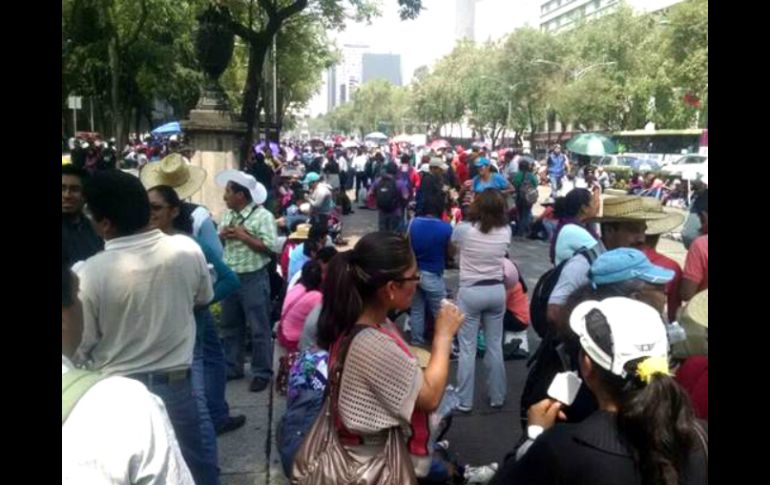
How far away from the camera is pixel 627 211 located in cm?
458

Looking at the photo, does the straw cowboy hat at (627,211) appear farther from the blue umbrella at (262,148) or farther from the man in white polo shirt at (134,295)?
the blue umbrella at (262,148)

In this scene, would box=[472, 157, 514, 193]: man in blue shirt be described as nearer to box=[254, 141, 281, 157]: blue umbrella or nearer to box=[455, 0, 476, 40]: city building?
box=[254, 141, 281, 157]: blue umbrella

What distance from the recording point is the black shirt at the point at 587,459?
188cm

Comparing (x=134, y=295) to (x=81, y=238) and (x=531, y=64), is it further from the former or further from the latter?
(x=531, y=64)

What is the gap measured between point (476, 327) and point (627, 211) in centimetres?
141

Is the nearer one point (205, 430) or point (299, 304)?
point (205, 430)

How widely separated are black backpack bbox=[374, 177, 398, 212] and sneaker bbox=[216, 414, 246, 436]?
7.18 meters

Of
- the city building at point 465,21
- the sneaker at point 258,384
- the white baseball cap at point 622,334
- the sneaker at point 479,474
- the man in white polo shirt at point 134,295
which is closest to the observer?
the white baseball cap at point 622,334

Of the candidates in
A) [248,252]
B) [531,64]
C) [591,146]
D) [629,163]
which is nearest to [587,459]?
[248,252]

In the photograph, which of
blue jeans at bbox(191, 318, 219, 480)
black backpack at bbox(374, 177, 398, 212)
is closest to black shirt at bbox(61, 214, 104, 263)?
blue jeans at bbox(191, 318, 219, 480)

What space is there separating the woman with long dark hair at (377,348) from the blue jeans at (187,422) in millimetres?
838

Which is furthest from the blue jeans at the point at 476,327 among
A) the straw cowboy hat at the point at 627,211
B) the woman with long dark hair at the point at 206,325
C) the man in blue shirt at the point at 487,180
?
the man in blue shirt at the point at 487,180

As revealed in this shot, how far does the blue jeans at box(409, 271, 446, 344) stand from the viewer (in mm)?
6484
